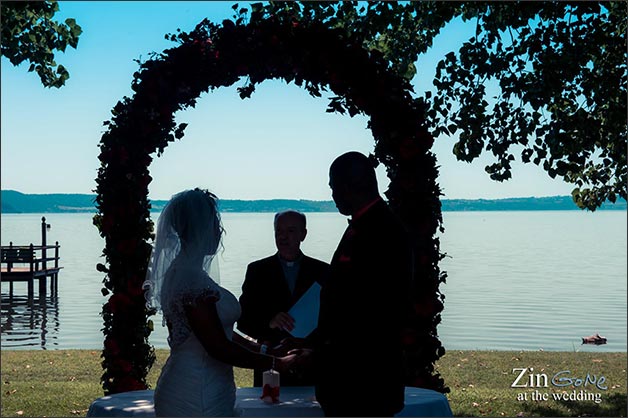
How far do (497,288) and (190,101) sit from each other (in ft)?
160

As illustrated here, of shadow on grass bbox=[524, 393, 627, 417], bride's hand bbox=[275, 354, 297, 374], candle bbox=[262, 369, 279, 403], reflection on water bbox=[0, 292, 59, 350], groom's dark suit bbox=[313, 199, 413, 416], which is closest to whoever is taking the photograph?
groom's dark suit bbox=[313, 199, 413, 416]

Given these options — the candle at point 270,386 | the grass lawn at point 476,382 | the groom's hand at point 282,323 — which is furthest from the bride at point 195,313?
the grass lawn at point 476,382

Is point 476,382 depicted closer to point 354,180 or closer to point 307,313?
point 307,313

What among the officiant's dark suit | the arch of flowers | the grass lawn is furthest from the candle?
the grass lawn

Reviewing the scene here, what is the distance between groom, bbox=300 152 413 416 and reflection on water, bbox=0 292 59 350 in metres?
20.3

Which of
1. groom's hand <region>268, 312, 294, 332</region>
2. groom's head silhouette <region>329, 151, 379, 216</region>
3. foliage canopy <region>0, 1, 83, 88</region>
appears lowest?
groom's hand <region>268, 312, 294, 332</region>

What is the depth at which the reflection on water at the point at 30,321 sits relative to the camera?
25.6 meters

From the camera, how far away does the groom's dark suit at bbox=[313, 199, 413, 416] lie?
17.3 ft

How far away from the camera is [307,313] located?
705cm

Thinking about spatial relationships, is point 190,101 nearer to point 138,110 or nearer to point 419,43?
point 138,110

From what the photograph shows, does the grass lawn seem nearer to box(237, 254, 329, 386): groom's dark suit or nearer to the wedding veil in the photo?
box(237, 254, 329, 386): groom's dark suit

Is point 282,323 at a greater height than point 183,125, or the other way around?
point 183,125

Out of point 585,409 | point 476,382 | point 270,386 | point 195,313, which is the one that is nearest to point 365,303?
point 195,313

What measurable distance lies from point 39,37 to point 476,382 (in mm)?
9503
